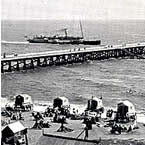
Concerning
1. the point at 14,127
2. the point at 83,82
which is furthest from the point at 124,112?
the point at 83,82

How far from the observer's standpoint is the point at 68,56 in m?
58.6

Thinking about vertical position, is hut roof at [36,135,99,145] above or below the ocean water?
above

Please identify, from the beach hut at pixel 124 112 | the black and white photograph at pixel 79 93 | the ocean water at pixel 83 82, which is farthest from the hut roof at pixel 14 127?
the ocean water at pixel 83 82

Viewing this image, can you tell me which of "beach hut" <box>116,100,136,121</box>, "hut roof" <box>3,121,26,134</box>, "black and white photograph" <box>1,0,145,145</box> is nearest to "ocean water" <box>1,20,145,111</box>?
"black and white photograph" <box>1,0,145,145</box>

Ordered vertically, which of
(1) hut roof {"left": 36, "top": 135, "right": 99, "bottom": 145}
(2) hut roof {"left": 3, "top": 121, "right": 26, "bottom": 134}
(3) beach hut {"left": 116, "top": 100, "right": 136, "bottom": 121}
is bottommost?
(3) beach hut {"left": 116, "top": 100, "right": 136, "bottom": 121}

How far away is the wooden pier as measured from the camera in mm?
51875

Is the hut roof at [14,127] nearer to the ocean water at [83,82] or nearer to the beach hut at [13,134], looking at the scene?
the beach hut at [13,134]

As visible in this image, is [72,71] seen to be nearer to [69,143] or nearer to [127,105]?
[127,105]

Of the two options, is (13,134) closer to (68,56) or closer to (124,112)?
(124,112)

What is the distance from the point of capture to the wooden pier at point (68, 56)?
2042 inches

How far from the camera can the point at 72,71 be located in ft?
173

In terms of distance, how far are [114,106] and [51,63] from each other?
75.4 ft

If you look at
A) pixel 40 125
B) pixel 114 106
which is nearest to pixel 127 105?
pixel 40 125

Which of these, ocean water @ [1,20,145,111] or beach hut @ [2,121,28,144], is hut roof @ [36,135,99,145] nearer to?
beach hut @ [2,121,28,144]
